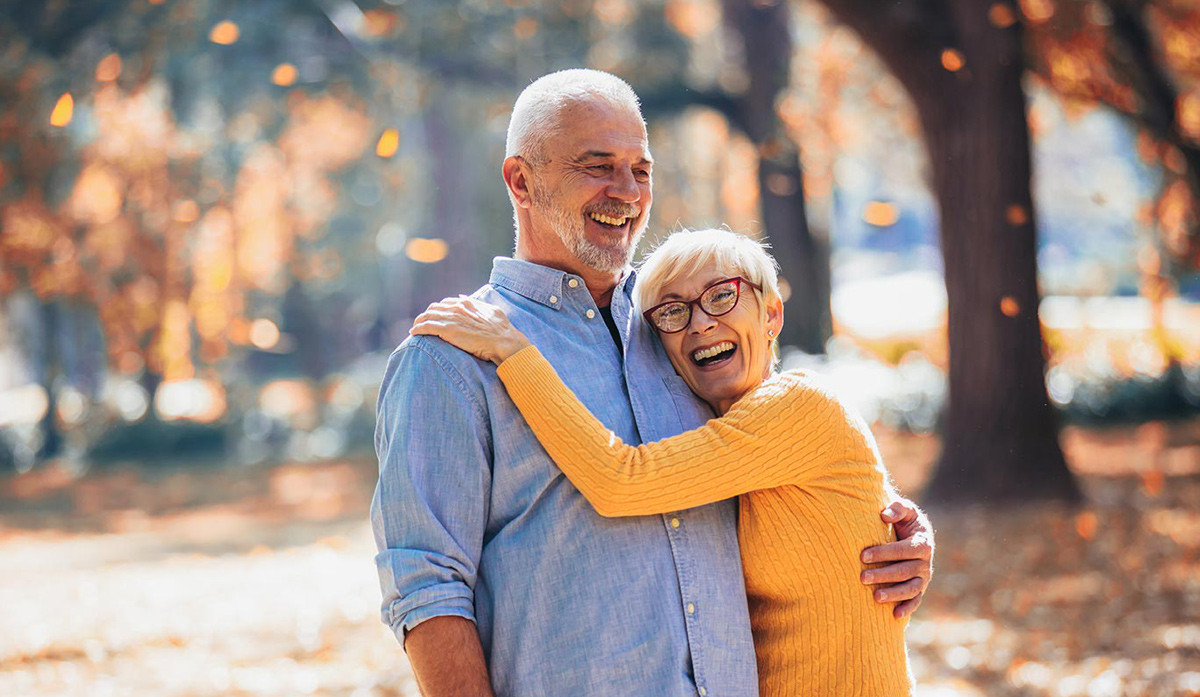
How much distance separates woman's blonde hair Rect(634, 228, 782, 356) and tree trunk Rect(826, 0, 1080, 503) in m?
7.45

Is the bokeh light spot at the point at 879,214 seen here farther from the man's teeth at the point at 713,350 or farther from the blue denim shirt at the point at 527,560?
the blue denim shirt at the point at 527,560

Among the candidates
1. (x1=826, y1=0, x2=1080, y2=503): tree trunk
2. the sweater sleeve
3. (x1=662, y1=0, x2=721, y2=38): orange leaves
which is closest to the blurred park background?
(x1=826, y1=0, x2=1080, y2=503): tree trunk

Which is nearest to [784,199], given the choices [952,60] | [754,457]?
[952,60]

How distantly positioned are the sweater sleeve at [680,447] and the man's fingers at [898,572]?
27 cm

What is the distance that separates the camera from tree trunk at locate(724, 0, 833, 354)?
15.0 metres

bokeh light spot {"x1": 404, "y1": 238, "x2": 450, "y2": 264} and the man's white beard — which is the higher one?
bokeh light spot {"x1": 404, "y1": 238, "x2": 450, "y2": 264}

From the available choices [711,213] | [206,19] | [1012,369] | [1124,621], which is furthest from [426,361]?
[711,213]

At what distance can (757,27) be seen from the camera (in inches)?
607

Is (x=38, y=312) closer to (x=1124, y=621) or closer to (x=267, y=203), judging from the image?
(x=267, y=203)

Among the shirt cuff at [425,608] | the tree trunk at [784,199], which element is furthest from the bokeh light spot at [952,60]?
the shirt cuff at [425,608]

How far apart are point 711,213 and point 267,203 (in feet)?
38.0

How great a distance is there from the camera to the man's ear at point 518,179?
2.83m

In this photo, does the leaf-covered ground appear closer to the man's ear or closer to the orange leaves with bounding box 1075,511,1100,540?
the orange leaves with bounding box 1075,511,1100,540

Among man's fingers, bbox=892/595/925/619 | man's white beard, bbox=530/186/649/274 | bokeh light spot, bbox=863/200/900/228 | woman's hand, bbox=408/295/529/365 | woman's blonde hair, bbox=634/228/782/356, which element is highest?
bokeh light spot, bbox=863/200/900/228
